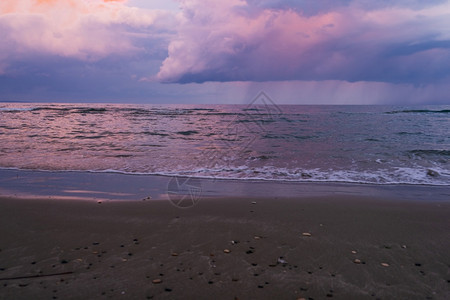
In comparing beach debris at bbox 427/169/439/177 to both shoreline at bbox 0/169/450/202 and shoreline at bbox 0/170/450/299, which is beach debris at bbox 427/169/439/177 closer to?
shoreline at bbox 0/169/450/202

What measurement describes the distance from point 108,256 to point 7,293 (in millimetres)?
1008

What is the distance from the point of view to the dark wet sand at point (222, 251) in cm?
291

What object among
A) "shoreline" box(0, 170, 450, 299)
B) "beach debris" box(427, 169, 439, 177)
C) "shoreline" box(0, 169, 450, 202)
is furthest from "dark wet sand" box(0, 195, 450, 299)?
"beach debris" box(427, 169, 439, 177)

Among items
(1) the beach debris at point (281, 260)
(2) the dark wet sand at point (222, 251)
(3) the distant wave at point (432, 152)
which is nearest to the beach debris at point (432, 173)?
(2) the dark wet sand at point (222, 251)

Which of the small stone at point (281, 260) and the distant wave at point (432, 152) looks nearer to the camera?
the small stone at point (281, 260)

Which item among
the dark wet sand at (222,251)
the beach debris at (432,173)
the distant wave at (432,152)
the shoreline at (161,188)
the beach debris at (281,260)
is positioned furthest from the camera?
the distant wave at (432,152)

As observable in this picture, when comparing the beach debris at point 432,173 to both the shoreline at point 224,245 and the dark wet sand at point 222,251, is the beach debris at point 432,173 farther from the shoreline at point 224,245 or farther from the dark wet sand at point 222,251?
the dark wet sand at point 222,251

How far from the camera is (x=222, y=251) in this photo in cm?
370

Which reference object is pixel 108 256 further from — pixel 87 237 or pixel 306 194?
pixel 306 194

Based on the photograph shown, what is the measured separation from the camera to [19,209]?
535 centimetres

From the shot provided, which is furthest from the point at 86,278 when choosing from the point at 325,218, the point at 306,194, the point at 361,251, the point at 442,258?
the point at 306,194

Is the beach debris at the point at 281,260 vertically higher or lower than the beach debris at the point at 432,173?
higher

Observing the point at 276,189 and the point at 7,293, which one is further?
the point at 276,189

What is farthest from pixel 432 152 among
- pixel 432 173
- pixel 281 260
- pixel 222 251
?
pixel 222 251
